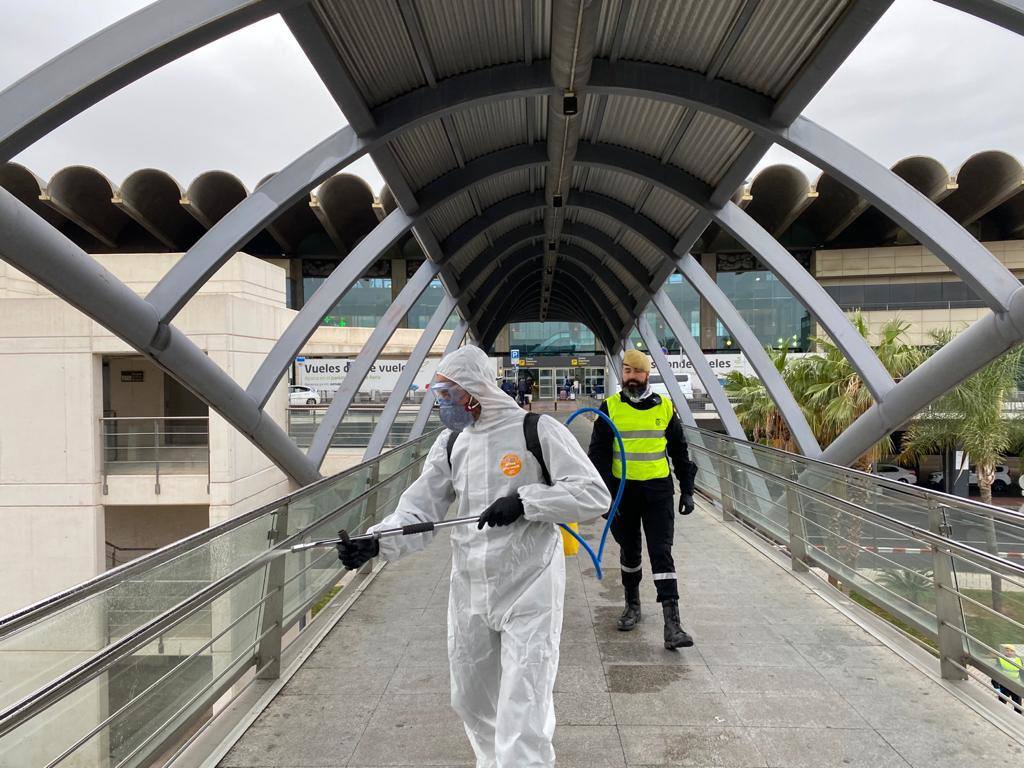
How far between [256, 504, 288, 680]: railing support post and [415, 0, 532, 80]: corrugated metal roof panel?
4277mm

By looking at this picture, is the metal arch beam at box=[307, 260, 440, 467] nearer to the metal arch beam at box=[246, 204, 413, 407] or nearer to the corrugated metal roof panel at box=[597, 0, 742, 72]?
the metal arch beam at box=[246, 204, 413, 407]

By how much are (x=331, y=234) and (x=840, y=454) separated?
31.4 metres

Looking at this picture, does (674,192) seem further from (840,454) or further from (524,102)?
(840,454)

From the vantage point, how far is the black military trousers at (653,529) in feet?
14.2

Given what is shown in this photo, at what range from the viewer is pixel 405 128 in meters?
6.70

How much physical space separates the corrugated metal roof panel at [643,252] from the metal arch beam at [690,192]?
4.35 meters

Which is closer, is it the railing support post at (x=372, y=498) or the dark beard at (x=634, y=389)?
the dark beard at (x=634, y=389)

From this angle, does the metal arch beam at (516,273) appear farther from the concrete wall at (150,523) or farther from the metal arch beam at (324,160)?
the metal arch beam at (324,160)

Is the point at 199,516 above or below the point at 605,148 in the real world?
below

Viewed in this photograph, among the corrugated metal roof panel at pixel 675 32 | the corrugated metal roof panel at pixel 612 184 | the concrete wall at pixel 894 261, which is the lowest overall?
the corrugated metal roof panel at pixel 675 32

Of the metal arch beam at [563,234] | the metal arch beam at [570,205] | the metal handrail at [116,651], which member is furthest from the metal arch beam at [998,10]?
the metal arch beam at [563,234]

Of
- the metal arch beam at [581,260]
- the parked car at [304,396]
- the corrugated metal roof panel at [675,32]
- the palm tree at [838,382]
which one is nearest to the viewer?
the corrugated metal roof panel at [675,32]

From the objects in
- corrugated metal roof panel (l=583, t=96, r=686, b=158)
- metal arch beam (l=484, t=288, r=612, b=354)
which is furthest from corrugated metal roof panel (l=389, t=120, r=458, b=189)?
metal arch beam (l=484, t=288, r=612, b=354)

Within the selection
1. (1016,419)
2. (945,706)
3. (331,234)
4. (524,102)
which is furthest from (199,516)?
(331,234)
